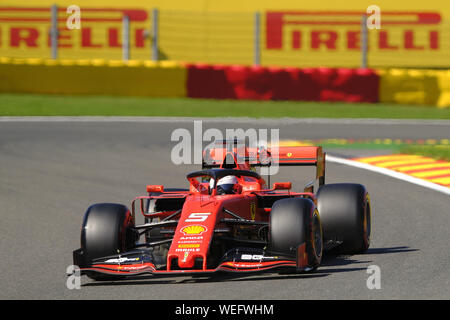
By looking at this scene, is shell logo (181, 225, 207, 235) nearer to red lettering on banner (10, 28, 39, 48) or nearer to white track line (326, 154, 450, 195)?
white track line (326, 154, 450, 195)

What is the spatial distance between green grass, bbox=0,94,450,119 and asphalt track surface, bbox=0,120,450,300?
140 cm

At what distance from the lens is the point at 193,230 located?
7.53 m

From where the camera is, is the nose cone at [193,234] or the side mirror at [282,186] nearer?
the nose cone at [193,234]

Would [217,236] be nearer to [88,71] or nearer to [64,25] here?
[88,71]

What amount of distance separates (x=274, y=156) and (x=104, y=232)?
89.7 inches

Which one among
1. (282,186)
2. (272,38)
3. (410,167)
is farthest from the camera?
(272,38)

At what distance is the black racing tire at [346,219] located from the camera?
8453 mm

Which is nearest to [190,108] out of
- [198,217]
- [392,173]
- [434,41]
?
[434,41]

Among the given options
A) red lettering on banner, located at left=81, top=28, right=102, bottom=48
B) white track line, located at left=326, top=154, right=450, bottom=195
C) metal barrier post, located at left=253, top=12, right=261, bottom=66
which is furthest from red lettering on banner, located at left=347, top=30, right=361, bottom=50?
white track line, located at left=326, top=154, right=450, bottom=195

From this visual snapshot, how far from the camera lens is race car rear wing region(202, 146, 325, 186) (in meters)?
9.27

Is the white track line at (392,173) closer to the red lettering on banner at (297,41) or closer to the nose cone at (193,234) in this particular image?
the nose cone at (193,234)
